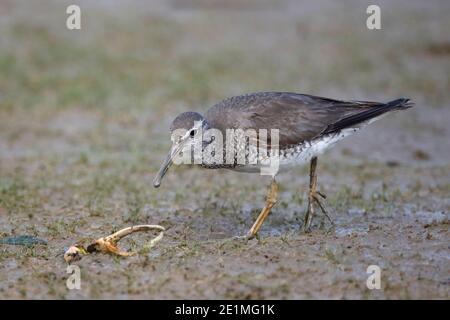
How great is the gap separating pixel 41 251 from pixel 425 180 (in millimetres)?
4755

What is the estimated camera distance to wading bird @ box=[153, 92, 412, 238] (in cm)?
682

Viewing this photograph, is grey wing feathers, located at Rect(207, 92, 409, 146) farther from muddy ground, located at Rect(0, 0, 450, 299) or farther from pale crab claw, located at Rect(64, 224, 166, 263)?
pale crab claw, located at Rect(64, 224, 166, 263)

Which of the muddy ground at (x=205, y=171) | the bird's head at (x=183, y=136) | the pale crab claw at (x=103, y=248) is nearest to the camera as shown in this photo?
the muddy ground at (x=205, y=171)

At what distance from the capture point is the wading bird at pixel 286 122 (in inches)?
269

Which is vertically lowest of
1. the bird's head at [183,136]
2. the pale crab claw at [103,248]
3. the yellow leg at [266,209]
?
the pale crab claw at [103,248]

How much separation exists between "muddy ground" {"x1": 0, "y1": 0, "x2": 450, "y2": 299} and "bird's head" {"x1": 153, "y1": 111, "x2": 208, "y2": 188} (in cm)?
69

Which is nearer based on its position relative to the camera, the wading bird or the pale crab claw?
the pale crab claw

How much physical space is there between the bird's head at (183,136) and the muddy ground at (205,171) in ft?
2.28

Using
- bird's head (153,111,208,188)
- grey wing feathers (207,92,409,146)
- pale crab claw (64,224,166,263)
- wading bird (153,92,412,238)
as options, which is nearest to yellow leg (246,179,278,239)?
wading bird (153,92,412,238)

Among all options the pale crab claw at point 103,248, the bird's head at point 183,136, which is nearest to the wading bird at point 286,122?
the bird's head at point 183,136

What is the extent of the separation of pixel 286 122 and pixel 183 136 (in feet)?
3.06

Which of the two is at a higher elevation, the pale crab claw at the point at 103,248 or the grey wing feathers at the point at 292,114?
the grey wing feathers at the point at 292,114

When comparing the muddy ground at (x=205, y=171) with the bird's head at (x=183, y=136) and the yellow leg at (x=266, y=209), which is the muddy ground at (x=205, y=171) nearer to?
the yellow leg at (x=266, y=209)
